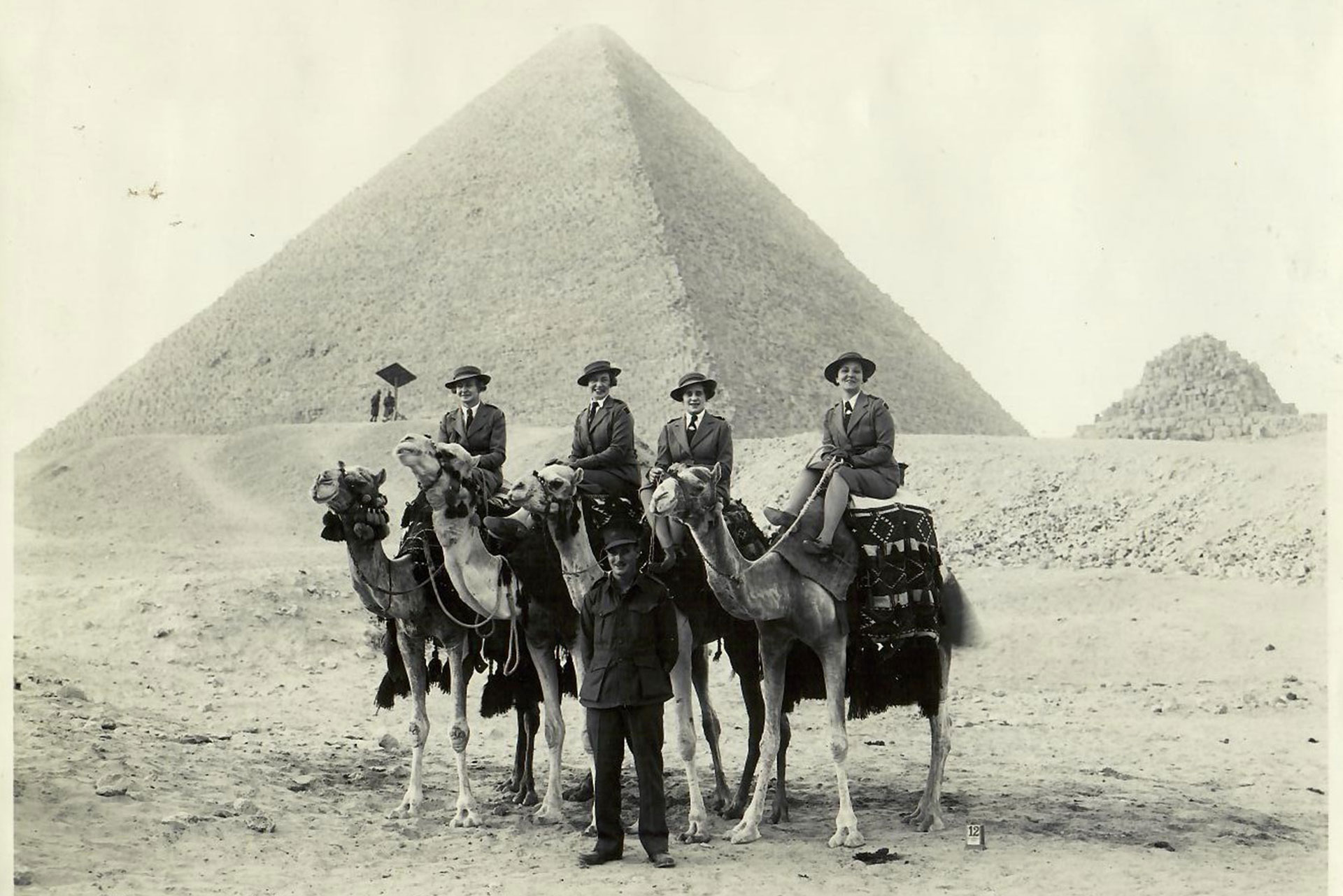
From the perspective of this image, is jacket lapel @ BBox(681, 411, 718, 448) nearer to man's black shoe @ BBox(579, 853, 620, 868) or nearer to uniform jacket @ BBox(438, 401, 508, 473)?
uniform jacket @ BBox(438, 401, 508, 473)

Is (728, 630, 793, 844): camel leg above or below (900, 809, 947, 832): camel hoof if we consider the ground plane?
above

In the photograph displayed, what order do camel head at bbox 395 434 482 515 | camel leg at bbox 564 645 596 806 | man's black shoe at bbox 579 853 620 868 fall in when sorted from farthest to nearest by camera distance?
camel leg at bbox 564 645 596 806, camel head at bbox 395 434 482 515, man's black shoe at bbox 579 853 620 868

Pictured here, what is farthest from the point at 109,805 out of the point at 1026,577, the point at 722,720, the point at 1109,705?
the point at 1026,577

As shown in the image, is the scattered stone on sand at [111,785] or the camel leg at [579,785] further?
the scattered stone on sand at [111,785]

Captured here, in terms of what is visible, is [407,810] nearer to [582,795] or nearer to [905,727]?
[582,795]

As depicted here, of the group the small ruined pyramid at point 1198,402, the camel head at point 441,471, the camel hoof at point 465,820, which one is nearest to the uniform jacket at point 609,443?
the camel head at point 441,471

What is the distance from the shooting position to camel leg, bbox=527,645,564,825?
806 centimetres

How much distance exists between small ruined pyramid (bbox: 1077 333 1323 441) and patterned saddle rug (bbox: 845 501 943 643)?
112 ft

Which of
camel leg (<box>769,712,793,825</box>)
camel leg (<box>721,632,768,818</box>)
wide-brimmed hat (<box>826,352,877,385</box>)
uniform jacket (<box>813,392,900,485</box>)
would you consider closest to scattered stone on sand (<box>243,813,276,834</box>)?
camel leg (<box>721,632,768,818</box>)

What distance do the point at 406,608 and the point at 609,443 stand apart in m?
1.51

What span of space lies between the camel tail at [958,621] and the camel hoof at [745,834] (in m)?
1.65

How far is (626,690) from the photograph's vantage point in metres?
7.24

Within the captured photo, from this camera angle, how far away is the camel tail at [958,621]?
829 cm

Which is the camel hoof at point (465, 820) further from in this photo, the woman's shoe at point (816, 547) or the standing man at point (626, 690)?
the woman's shoe at point (816, 547)
